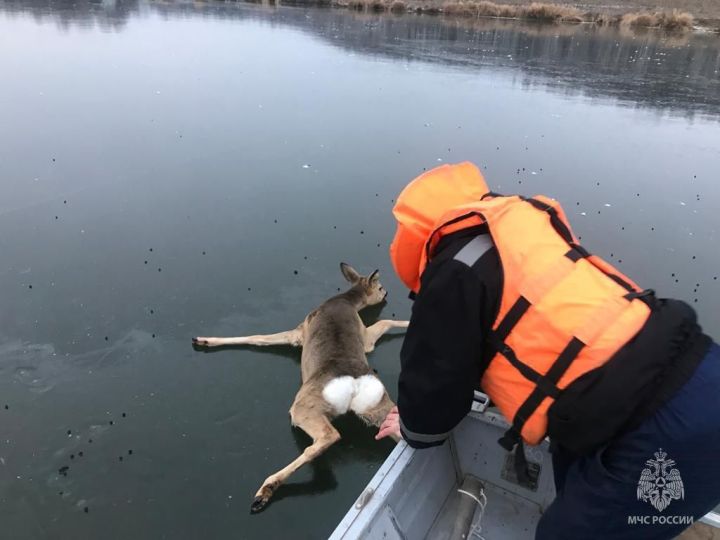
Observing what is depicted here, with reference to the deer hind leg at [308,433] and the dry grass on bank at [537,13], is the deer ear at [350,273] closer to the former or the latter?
the deer hind leg at [308,433]

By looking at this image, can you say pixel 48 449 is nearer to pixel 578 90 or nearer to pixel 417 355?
pixel 417 355

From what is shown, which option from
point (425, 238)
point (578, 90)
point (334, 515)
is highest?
point (425, 238)

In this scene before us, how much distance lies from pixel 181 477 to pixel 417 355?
8.37ft

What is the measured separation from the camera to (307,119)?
11703 millimetres

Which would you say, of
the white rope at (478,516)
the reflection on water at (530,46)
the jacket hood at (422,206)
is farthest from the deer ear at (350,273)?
the reflection on water at (530,46)

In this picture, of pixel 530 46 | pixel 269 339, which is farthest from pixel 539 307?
pixel 530 46

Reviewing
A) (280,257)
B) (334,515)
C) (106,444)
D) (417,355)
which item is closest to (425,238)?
(417,355)

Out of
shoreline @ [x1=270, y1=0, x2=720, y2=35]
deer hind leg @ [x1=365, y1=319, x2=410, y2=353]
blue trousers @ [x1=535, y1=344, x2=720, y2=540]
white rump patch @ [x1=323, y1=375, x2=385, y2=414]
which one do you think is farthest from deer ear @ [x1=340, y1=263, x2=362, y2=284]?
shoreline @ [x1=270, y1=0, x2=720, y2=35]

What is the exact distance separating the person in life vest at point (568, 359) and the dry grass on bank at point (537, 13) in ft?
109

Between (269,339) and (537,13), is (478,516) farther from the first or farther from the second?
(537,13)

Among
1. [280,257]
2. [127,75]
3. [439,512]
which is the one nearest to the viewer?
[439,512]

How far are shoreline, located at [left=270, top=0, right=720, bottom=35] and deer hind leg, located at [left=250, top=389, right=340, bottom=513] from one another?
31948 mm

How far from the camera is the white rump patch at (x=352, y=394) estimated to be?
14.2 feet

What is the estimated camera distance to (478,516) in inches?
140
